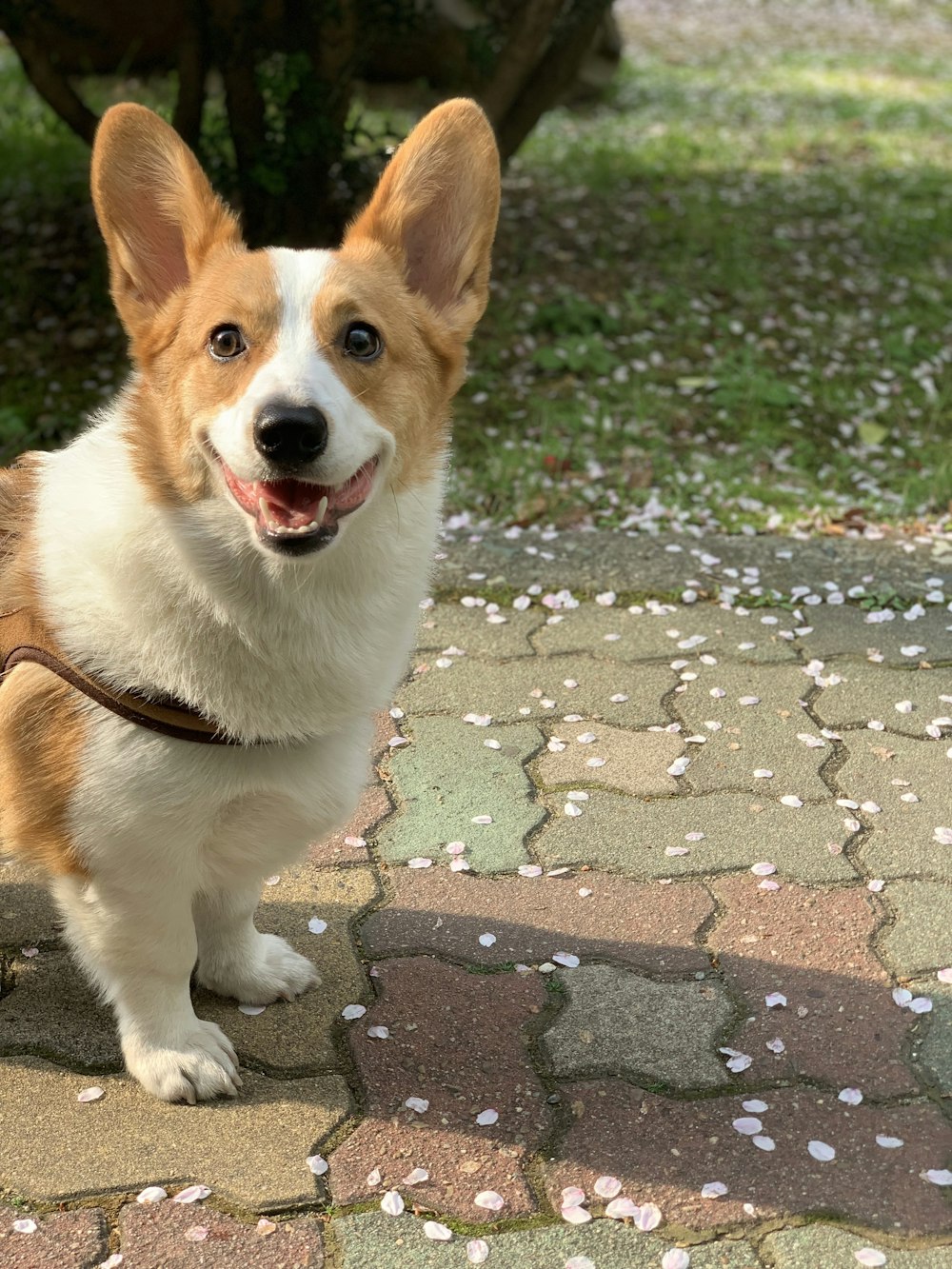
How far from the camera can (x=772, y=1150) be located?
2414 mm

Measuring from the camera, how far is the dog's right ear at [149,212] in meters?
2.39

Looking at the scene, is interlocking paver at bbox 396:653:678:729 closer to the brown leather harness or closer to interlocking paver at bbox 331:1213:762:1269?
the brown leather harness

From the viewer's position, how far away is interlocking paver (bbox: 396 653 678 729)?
3.83m

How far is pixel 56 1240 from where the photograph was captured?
223 centimetres

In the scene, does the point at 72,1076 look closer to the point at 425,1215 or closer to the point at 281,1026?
the point at 281,1026

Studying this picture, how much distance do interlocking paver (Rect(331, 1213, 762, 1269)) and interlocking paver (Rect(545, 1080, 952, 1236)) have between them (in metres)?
0.06

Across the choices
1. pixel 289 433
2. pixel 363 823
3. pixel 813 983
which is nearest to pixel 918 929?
pixel 813 983

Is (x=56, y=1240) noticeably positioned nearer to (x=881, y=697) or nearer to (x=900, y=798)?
(x=900, y=798)

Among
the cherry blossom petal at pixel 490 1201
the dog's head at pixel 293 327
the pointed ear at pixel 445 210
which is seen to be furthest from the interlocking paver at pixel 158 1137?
the pointed ear at pixel 445 210

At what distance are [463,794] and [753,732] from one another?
0.85 metres

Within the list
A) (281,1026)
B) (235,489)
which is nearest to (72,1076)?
(281,1026)

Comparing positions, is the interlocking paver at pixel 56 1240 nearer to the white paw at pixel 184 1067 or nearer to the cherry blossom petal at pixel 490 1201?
the white paw at pixel 184 1067

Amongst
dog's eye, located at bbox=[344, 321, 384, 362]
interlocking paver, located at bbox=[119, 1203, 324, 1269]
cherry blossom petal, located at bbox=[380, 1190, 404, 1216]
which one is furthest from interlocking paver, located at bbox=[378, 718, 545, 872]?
dog's eye, located at bbox=[344, 321, 384, 362]

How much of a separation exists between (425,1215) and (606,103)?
10058mm
